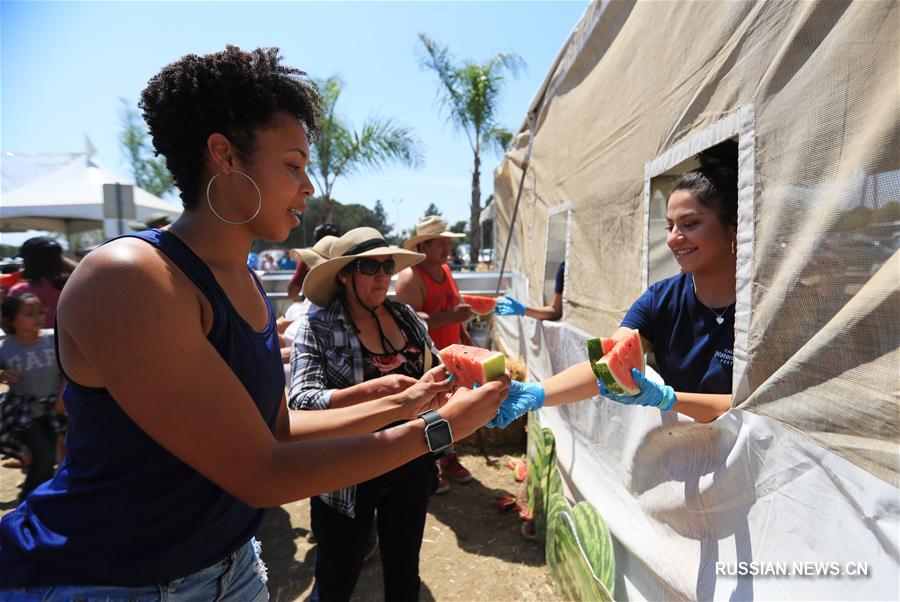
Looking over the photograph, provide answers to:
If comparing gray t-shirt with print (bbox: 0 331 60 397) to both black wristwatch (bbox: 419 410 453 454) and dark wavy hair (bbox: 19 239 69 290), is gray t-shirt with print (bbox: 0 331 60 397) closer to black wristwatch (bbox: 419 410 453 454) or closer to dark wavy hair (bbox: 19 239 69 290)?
dark wavy hair (bbox: 19 239 69 290)

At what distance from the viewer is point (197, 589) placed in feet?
4.33

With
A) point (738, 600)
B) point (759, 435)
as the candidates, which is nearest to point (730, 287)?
point (759, 435)

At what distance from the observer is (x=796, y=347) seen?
1609 mm

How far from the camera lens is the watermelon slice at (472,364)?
187 centimetres

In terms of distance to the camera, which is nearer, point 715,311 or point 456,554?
point 715,311

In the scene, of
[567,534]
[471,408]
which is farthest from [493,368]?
[567,534]

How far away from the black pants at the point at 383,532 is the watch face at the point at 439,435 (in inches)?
46.5

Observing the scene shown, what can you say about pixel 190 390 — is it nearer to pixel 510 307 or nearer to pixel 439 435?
pixel 439 435

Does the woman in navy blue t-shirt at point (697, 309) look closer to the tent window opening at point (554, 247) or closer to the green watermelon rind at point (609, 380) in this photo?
the green watermelon rind at point (609, 380)

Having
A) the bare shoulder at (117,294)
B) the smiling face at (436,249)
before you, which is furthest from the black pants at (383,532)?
the smiling face at (436,249)

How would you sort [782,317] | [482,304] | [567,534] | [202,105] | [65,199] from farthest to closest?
[65,199] → [482,304] → [567,534] → [782,317] → [202,105]

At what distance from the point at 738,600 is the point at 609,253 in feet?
7.28

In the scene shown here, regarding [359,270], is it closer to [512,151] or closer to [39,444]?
[39,444]

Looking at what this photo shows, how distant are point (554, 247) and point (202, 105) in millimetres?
4277
